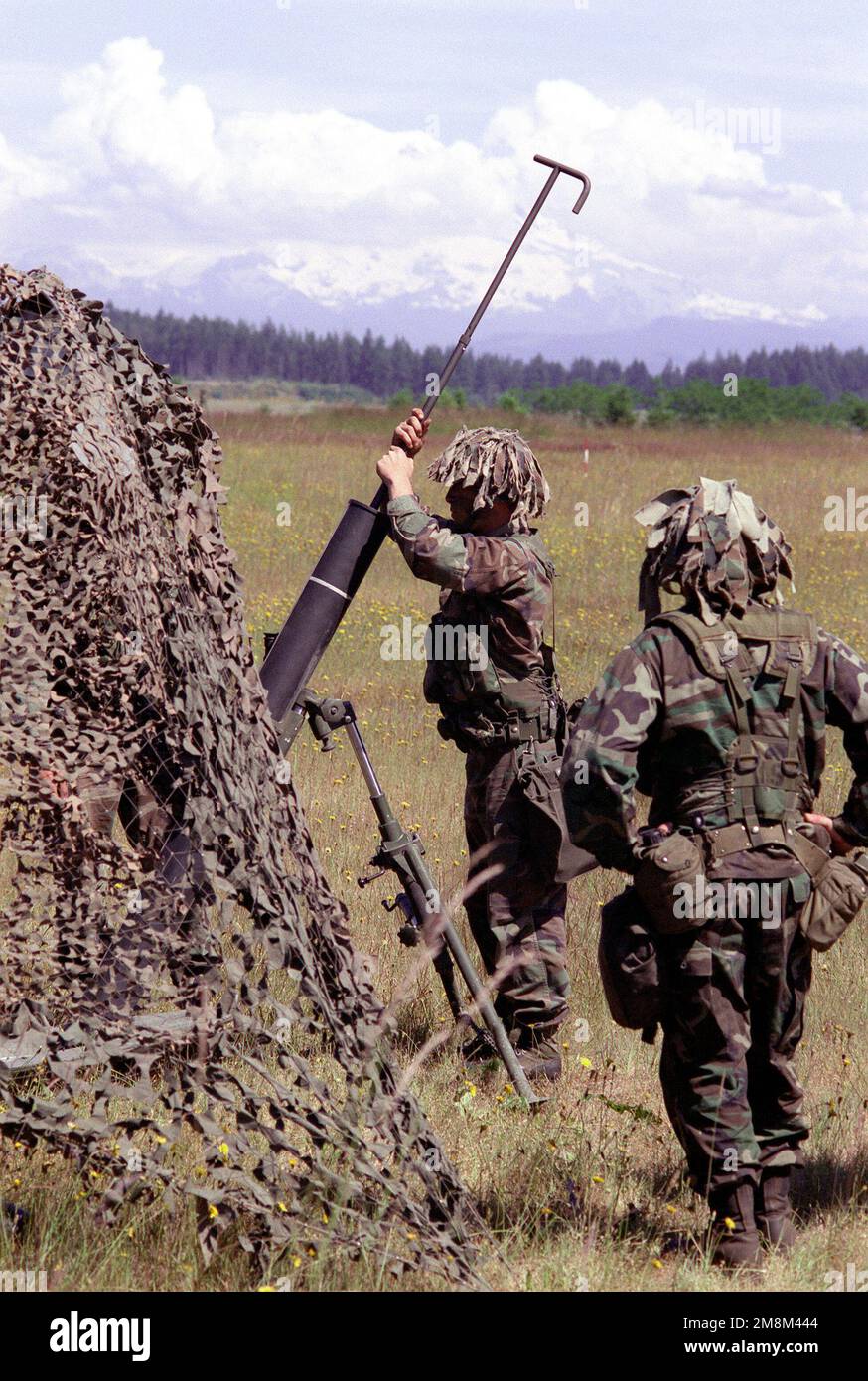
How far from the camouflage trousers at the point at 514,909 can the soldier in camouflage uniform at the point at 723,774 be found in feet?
4.58

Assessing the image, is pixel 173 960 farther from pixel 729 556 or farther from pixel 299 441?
pixel 299 441

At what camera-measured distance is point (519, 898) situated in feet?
17.4

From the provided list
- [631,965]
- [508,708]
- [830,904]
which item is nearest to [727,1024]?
[631,965]

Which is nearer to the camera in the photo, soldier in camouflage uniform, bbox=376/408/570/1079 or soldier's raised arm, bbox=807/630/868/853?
soldier's raised arm, bbox=807/630/868/853

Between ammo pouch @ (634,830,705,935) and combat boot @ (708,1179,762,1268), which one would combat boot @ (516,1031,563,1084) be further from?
ammo pouch @ (634,830,705,935)

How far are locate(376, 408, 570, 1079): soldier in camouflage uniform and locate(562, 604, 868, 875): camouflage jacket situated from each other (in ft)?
4.46

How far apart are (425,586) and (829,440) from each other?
23429 mm

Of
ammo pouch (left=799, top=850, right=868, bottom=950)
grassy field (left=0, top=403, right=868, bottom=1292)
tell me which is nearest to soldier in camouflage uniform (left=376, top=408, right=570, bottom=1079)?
grassy field (left=0, top=403, right=868, bottom=1292)

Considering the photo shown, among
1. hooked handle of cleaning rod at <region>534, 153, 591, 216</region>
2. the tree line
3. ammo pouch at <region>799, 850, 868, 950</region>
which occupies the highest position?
the tree line

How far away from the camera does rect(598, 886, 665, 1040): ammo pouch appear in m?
3.79

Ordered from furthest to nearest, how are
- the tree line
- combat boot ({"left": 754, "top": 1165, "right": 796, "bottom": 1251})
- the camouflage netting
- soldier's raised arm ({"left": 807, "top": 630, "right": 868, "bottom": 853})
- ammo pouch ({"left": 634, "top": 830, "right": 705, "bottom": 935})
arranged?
the tree line → combat boot ({"left": 754, "top": 1165, "right": 796, "bottom": 1251}) → soldier's raised arm ({"left": 807, "top": 630, "right": 868, "bottom": 853}) → ammo pouch ({"left": 634, "top": 830, "right": 705, "bottom": 935}) → the camouflage netting

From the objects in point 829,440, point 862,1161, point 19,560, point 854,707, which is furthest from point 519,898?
point 829,440

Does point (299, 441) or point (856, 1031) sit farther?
point (299, 441)

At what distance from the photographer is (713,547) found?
376cm
